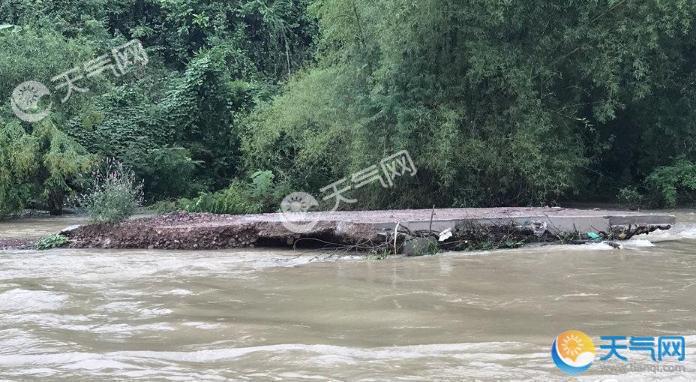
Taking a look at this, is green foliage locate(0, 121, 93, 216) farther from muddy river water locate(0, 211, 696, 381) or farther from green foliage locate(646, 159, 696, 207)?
green foliage locate(646, 159, 696, 207)

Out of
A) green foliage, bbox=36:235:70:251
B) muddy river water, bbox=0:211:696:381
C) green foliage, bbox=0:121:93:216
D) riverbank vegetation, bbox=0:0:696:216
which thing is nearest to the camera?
muddy river water, bbox=0:211:696:381

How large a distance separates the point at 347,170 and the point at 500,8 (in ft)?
16.5

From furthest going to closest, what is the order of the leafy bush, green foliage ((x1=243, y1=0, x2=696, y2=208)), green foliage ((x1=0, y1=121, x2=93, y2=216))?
1. green foliage ((x1=0, y1=121, x2=93, y2=216))
2. green foliage ((x1=243, y1=0, x2=696, y2=208))
3. the leafy bush

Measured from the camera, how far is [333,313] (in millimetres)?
6074

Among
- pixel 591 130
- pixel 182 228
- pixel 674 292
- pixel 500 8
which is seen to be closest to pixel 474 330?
pixel 674 292

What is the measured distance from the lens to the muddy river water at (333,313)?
14.6 ft

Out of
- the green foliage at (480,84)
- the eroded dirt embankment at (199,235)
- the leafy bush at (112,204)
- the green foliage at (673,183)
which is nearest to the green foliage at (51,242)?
the eroded dirt embankment at (199,235)

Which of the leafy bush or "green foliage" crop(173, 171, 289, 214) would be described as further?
"green foliage" crop(173, 171, 289, 214)

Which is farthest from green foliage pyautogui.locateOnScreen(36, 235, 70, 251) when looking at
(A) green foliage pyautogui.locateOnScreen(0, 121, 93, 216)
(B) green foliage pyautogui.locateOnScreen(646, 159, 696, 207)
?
(B) green foliage pyautogui.locateOnScreen(646, 159, 696, 207)

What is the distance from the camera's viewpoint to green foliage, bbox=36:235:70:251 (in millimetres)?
10352

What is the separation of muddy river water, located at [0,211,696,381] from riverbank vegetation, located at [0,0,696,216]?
4508 mm

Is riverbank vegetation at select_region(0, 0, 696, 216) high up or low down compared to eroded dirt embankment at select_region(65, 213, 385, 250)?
up

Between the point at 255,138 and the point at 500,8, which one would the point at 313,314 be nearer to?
the point at 500,8

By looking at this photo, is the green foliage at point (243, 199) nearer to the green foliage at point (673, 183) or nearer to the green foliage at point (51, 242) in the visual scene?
the green foliage at point (51, 242)
